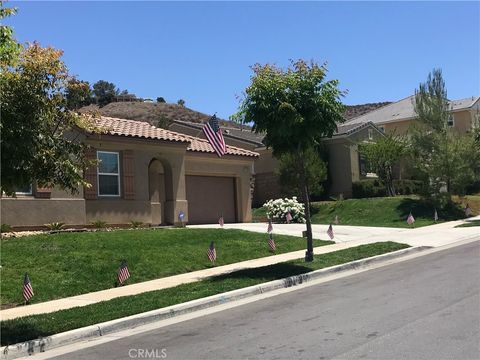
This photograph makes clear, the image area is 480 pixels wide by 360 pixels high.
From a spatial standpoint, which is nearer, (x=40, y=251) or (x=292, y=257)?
(x=40, y=251)

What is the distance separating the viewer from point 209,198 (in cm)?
2666

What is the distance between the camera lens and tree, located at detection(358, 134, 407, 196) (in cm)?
3497

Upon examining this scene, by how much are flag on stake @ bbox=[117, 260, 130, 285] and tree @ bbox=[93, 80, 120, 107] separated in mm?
88802

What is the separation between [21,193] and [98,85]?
92512 millimetres

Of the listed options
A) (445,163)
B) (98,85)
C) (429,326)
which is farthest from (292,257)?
(98,85)

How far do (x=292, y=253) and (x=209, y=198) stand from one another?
10.2 meters

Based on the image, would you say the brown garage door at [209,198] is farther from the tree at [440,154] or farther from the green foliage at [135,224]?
the tree at [440,154]

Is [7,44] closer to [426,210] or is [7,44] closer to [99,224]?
[99,224]

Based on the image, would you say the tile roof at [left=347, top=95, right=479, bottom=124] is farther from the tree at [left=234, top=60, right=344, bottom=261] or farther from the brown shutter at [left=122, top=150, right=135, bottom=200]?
the tree at [left=234, top=60, right=344, bottom=261]

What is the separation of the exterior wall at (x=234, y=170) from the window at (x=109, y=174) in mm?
4926

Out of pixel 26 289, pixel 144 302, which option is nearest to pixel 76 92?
pixel 144 302

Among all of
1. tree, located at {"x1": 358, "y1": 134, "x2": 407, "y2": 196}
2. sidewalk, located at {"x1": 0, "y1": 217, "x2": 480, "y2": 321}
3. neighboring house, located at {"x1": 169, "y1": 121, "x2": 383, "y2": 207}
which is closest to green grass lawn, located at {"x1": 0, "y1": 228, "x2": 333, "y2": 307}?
sidewalk, located at {"x1": 0, "y1": 217, "x2": 480, "y2": 321}

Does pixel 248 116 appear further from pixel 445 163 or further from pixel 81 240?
pixel 445 163

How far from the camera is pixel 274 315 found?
890cm
